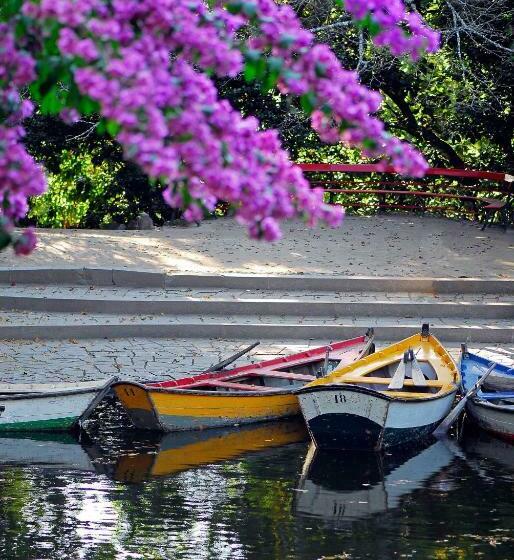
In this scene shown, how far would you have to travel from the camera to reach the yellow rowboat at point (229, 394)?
37.8 ft

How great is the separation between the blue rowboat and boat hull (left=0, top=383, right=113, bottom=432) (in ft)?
11.7

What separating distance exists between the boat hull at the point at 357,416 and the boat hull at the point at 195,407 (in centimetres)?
89

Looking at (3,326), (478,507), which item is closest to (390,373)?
(478,507)

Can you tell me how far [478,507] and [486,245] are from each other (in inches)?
403

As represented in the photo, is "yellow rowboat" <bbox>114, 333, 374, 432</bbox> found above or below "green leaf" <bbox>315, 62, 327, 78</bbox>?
below

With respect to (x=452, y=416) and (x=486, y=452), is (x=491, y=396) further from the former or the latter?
(x=486, y=452)

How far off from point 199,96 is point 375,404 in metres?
7.06

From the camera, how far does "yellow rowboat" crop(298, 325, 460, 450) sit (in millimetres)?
11078

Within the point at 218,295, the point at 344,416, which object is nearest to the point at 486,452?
the point at 344,416

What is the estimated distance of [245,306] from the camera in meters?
15.7

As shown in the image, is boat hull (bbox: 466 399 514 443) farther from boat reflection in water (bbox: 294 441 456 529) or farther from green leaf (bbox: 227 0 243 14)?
green leaf (bbox: 227 0 243 14)

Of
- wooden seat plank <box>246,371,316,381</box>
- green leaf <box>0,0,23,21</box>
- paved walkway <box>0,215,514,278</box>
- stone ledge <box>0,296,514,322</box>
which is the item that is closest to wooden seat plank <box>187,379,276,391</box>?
wooden seat plank <box>246,371,316,381</box>

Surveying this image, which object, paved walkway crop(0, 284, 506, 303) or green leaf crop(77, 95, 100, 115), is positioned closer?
green leaf crop(77, 95, 100, 115)

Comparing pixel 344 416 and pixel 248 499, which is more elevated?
pixel 344 416
